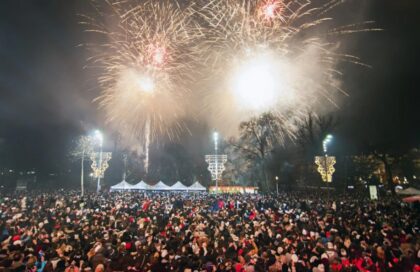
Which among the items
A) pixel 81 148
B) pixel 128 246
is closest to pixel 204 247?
pixel 128 246

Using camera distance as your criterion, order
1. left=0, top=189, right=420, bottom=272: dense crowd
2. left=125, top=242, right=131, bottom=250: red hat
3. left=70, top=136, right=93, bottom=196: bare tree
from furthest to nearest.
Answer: left=70, top=136, right=93, bottom=196: bare tree < left=125, top=242, right=131, bottom=250: red hat < left=0, top=189, right=420, bottom=272: dense crowd

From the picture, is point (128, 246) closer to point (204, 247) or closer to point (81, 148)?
point (204, 247)

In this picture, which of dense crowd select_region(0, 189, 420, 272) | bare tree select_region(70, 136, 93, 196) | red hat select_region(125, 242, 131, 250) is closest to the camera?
dense crowd select_region(0, 189, 420, 272)

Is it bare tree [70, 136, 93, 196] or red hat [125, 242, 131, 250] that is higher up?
bare tree [70, 136, 93, 196]

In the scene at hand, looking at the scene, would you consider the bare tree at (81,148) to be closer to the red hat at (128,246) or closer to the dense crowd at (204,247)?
the dense crowd at (204,247)

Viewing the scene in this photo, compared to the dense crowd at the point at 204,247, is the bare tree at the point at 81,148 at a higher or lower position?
higher

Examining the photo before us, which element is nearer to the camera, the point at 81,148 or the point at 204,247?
the point at 204,247

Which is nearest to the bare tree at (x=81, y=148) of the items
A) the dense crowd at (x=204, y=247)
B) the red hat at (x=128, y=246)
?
the dense crowd at (x=204, y=247)

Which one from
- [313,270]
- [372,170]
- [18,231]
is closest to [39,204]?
[18,231]

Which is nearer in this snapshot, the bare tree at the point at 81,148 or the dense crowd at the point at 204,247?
the dense crowd at the point at 204,247

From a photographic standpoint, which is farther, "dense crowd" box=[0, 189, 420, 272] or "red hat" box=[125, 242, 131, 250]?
"red hat" box=[125, 242, 131, 250]

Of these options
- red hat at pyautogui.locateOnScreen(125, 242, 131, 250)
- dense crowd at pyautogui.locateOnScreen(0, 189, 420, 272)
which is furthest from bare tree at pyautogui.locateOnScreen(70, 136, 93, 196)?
red hat at pyautogui.locateOnScreen(125, 242, 131, 250)

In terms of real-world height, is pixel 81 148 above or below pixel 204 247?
above

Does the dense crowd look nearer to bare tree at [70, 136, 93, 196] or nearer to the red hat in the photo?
the red hat
